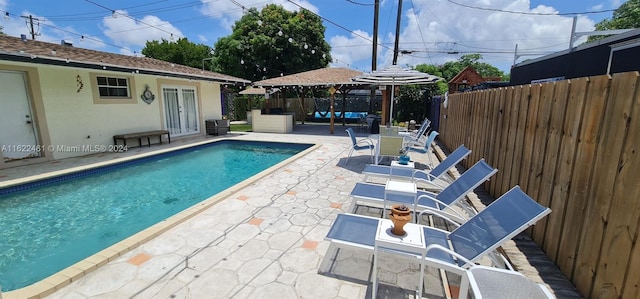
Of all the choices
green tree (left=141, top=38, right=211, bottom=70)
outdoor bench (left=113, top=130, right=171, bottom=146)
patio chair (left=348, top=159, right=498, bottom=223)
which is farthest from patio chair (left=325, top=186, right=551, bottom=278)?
green tree (left=141, top=38, right=211, bottom=70)

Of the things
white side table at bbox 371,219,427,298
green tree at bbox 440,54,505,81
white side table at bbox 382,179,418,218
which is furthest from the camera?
green tree at bbox 440,54,505,81

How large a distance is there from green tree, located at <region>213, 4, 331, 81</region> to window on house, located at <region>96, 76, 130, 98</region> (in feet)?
46.3

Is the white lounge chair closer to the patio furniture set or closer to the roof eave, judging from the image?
the patio furniture set

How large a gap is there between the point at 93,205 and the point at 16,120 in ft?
15.5

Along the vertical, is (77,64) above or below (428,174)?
above

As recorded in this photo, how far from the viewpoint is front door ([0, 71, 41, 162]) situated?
7.24 metres

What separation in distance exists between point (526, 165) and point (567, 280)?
1.38 metres

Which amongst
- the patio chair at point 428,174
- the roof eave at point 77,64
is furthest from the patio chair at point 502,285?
the roof eave at point 77,64

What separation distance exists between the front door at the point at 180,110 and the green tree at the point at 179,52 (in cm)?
2359

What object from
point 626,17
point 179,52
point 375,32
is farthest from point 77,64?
point 626,17

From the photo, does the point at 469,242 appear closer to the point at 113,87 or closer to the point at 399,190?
the point at 399,190

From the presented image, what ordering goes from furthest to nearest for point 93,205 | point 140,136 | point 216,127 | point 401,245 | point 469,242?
point 216,127 → point 140,136 → point 93,205 → point 469,242 → point 401,245

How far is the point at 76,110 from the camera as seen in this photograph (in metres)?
8.70

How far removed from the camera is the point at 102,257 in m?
2.97
